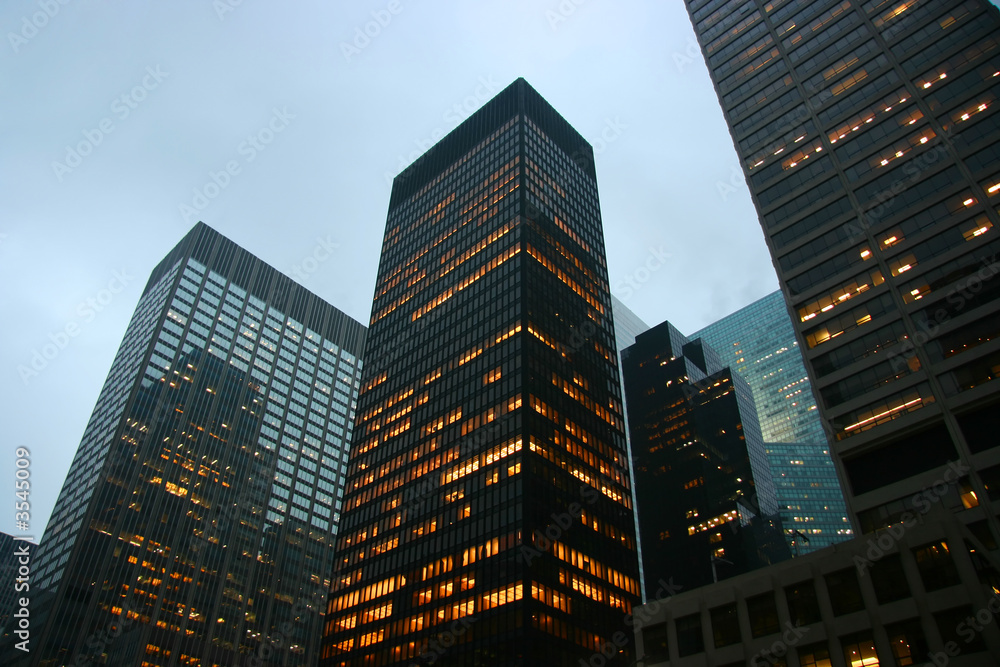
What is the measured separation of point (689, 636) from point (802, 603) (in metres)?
9.50

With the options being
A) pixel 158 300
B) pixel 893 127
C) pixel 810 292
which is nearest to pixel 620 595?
pixel 810 292

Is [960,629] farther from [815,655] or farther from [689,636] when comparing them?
[689,636]

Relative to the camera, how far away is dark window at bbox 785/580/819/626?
49.8 meters

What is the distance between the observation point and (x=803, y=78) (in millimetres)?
90562

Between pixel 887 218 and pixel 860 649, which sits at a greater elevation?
pixel 887 218

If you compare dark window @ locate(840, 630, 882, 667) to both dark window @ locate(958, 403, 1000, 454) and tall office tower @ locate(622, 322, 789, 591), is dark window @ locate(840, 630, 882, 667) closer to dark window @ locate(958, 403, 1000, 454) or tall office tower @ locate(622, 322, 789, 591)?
dark window @ locate(958, 403, 1000, 454)

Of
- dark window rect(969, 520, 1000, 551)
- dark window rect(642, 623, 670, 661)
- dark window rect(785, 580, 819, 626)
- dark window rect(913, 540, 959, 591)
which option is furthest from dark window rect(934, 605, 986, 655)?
dark window rect(642, 623, 670, 661)

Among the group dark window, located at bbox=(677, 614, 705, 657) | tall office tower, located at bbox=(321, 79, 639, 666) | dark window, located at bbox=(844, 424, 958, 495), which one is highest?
tall office tower, located at bbox=(321, 79, 639, 666)

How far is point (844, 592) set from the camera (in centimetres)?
4906

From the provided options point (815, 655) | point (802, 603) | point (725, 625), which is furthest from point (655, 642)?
point (815, 655)

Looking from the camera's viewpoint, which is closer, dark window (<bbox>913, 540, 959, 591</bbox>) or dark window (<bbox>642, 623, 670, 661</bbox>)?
dark window (<bbox>913, 540, 959, 591</bbox>)

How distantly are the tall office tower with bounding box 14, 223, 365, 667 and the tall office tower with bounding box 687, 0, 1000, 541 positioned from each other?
422 ft

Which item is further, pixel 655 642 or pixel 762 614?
pixel 655 642

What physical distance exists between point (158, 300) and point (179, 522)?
59.0 metres
